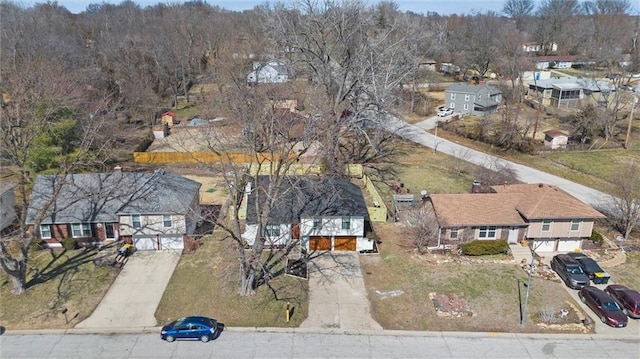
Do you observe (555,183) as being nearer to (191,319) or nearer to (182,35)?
(191,319)

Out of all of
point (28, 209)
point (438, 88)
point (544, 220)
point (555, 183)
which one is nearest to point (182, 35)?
point (438, 88)

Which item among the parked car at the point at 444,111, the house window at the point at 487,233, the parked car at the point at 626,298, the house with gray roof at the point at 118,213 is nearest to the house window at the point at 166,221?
the house with gray roof at the point at 118,213

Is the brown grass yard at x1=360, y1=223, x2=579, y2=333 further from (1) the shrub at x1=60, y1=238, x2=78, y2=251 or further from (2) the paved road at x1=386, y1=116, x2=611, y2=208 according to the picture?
(1) the shrub at x1=60, y1=238, x2=78, y2=251

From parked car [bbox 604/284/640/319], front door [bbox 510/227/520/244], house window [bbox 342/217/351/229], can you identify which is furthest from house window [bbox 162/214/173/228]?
parked car [bbox 604/284/640/319]

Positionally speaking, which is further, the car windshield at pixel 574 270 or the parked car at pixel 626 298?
the car windshield at pixel 574 270

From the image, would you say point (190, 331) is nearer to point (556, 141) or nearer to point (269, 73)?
point (556, 141)

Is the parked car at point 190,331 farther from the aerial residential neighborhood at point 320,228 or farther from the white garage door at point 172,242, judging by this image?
the white garage door at point 172,242
